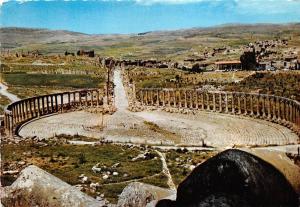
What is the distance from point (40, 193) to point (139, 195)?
1.65 m

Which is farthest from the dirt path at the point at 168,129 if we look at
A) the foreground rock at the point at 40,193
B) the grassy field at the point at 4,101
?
the foreground rock at the point at 40,193

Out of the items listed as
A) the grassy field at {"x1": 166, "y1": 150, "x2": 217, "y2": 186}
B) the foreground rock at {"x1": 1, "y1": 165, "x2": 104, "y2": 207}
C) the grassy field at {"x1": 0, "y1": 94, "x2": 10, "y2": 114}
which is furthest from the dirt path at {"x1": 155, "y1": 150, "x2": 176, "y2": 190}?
the grassy field at {"x1": 0, "y1": 94, "x2": 10, "y2": 114}

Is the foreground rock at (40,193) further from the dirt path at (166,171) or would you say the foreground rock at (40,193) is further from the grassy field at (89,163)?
the dirt path at (166,171)

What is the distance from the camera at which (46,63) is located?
14300 centimetres

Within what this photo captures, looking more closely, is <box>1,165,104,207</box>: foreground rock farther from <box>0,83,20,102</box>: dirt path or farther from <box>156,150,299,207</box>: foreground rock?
<box>0,83,20,102</box>: dirt path

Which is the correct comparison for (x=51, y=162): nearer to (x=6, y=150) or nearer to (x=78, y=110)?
(x=6, y=150)

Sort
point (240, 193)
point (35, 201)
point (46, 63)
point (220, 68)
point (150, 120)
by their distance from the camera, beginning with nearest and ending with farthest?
point (240, 193), point (35, 201), point (150, 120), point (220, 68), point (46, 63)

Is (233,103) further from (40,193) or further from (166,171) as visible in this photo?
(40,193)

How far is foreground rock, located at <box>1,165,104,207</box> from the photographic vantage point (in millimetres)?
9352

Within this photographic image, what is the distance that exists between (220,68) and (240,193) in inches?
4920

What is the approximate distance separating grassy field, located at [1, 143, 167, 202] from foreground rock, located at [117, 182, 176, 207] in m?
11.3

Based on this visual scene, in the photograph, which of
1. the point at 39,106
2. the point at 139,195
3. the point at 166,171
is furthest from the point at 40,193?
the point at 39,106

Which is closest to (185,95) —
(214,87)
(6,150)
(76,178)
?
(214,87)

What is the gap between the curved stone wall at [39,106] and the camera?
60.0 meters
